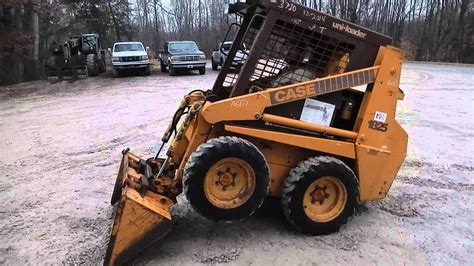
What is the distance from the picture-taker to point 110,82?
22859 mm

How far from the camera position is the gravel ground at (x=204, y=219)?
4278 millimetres

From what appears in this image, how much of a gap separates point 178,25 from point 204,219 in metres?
52.6

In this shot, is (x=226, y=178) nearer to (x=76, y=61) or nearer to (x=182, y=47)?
(x=182, y=47)

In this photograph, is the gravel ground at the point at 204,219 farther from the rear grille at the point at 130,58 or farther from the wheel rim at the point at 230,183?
the rear grille at the point at 130,58

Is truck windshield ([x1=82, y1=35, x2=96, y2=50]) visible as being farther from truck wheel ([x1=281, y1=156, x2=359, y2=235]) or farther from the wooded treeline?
truck wheel ([x1=281, y1=156, x2=359, y2=235])

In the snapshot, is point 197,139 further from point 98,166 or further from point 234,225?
point 98,166

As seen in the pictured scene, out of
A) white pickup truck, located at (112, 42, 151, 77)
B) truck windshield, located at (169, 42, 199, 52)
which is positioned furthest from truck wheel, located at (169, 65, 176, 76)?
white pickup truck, located at (112, 42, 151, 77)

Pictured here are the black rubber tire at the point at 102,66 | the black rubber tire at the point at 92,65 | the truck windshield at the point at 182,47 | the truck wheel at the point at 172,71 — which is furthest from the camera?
the black rubber tire at the point at 102,66

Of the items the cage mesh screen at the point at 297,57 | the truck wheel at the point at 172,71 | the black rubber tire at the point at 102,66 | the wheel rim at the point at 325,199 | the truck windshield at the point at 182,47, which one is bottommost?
the black rubber tire at the point at 102,66

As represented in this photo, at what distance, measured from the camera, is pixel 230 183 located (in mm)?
4348

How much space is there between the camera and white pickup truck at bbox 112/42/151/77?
24453 millimetres

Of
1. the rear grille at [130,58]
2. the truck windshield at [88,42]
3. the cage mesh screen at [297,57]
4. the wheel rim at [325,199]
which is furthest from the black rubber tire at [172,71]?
the wheel rim at [325,199]

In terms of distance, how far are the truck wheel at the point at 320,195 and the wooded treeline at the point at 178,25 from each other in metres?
19.4

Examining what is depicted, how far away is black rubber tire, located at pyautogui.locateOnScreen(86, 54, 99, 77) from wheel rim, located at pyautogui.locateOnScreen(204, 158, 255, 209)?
2296cm
